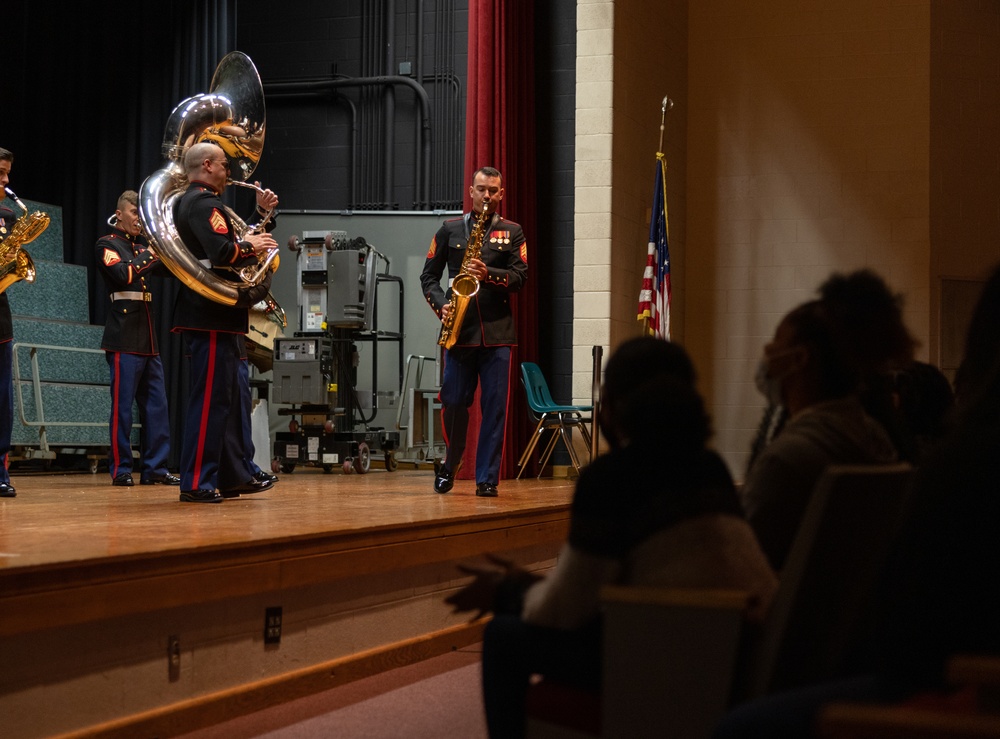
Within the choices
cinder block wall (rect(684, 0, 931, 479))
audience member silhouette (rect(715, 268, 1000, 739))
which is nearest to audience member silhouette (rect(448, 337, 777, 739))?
audience member silhouette (rect(715, 268, 1000, 739))

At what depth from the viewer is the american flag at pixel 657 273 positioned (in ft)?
24.6

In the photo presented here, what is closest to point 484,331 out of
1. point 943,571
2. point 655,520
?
point 655,520

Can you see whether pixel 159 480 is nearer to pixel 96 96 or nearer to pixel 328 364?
pixel 328 364

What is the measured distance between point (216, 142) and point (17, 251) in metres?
1.05

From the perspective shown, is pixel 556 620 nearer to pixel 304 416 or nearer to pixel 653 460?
pixel 653 460

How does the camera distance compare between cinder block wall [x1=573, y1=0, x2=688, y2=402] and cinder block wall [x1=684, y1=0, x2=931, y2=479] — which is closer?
cinder block wall [x1=573, y1=0, x2=688, y2=402]

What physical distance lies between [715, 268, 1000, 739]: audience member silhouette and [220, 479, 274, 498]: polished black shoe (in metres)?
4.01

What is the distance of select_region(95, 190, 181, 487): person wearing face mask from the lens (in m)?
6.70

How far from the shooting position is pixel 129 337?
6805 mm

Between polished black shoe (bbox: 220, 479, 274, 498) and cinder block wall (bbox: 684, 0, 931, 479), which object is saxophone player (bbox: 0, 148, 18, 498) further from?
cinder block wall (bbox: 684, 0, 931, 479)

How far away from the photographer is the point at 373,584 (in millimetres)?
3830

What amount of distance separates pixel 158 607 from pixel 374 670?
3.43 ft

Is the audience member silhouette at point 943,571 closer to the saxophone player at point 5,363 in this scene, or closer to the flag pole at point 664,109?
the saxophone player at point 5,363

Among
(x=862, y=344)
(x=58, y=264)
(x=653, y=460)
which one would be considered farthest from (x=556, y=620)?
(x=58, y=264)
